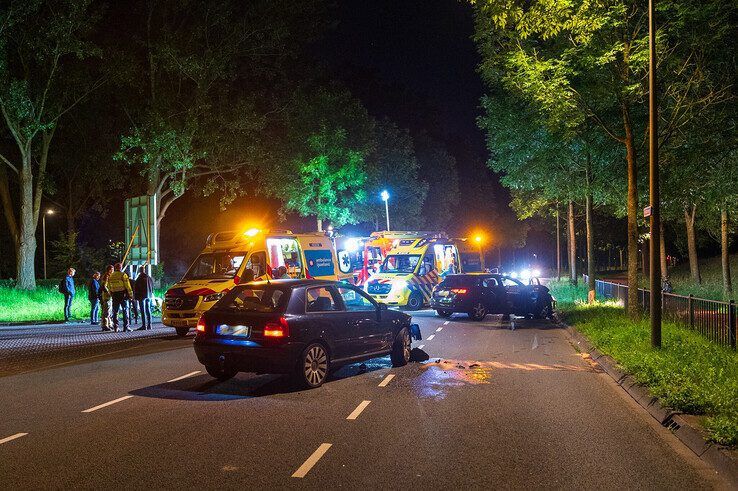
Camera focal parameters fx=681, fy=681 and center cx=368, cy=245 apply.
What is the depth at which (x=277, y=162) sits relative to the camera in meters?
37.7

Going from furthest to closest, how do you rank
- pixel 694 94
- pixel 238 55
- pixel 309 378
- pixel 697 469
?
pixel 238 55 → pixel 694 94 → pixel 309 378 → pixel 697 469

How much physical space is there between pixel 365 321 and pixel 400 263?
15.5m

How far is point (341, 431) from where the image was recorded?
754 cm

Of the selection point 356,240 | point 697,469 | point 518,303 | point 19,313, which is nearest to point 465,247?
point 356,240

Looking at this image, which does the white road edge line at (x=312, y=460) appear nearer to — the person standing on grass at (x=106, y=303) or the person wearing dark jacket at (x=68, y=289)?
the person standing on grass at (x=106, y=303)

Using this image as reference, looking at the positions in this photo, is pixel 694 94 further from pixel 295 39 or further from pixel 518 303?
pixel 295 39

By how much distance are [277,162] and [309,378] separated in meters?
28.7

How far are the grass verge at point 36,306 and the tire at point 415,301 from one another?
38.7ft

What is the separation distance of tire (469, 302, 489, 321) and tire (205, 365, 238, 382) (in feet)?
41.5

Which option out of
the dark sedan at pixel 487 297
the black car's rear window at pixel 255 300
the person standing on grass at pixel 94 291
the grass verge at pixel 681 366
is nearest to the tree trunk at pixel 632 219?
the grass verge at pixel 681 366

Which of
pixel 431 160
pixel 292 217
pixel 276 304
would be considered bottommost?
pixel 276 304

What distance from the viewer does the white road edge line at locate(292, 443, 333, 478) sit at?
5988 mm

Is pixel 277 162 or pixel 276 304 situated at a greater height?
pixel 277 162

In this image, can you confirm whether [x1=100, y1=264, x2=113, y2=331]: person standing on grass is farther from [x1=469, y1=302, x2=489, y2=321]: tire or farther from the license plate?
[x1=469, y1=302, x2=489, y2=321]: tire
